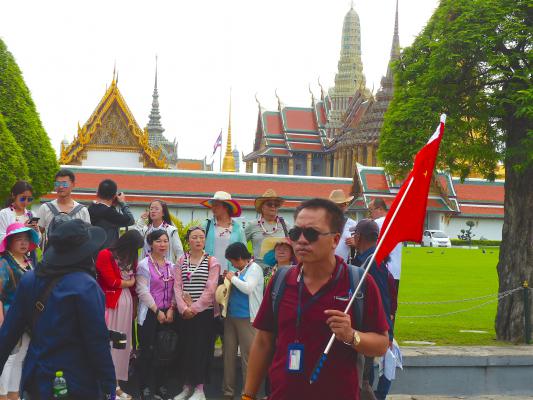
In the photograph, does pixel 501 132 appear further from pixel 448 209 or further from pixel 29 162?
pixel 448 209

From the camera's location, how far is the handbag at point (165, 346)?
7129mm

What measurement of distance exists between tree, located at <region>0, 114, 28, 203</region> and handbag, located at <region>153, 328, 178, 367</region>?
1519cm

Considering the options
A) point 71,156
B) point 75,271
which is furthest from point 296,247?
point 71,156

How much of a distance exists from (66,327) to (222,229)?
4011 mm

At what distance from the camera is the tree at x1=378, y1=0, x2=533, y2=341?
9070mm

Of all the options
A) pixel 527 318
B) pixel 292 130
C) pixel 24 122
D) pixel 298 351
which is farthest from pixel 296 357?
pixel 292 130

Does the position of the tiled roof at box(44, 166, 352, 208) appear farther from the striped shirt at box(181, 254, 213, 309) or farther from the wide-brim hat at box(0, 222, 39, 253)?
the wide-brim hat at box(0, 222, 39, 253)

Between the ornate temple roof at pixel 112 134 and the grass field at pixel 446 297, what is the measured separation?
27.3m

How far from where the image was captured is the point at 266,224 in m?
7.96

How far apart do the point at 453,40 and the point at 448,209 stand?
41.4 metres

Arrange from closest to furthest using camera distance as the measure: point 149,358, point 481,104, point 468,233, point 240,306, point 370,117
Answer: point 149,358, point 240,306, point 481,104, point 468,233, point 370,117

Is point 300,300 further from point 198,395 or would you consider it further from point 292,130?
point 292,130

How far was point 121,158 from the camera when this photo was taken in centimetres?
Result: 5419

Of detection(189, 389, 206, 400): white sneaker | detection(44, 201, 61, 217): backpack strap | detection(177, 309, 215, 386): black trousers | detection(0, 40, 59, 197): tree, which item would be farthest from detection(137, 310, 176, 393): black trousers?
detection(0, 40, 59, 197): tree
